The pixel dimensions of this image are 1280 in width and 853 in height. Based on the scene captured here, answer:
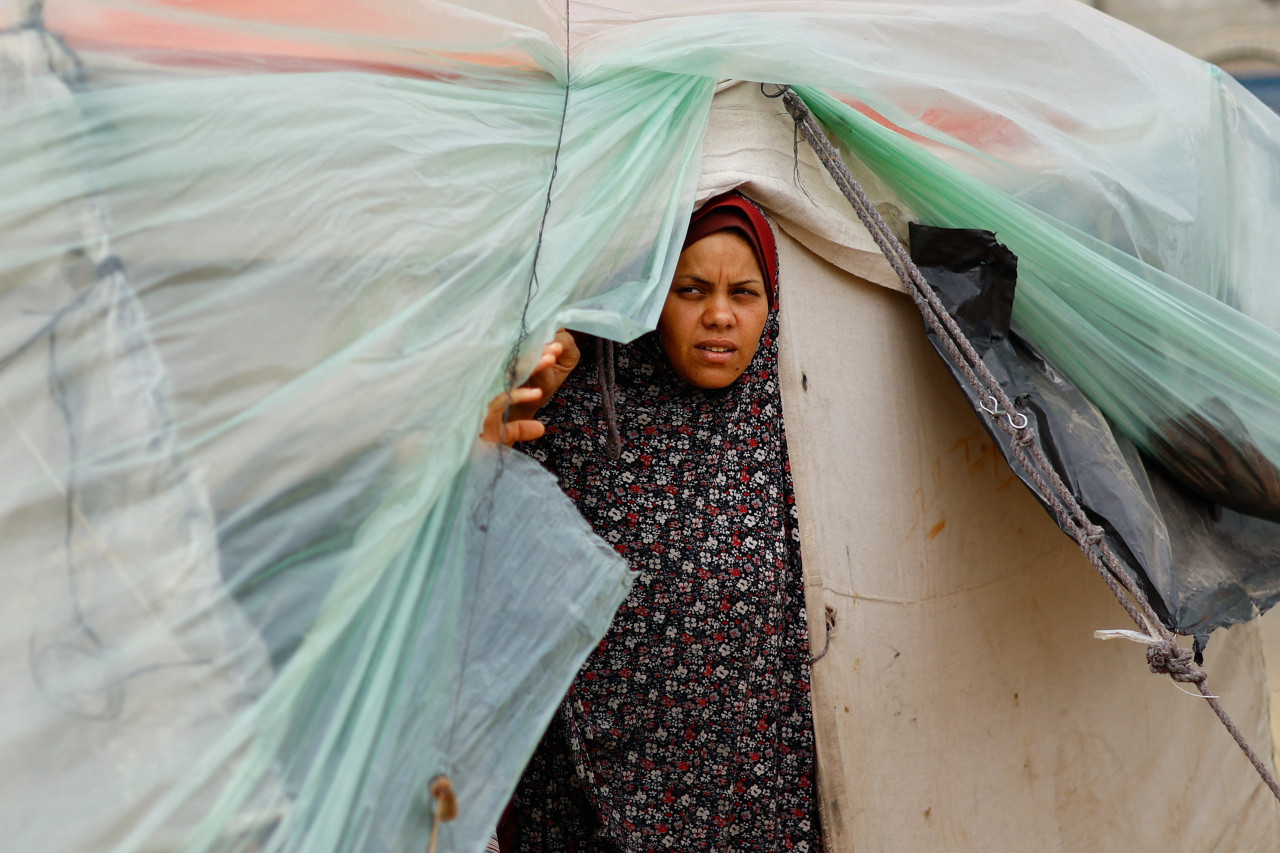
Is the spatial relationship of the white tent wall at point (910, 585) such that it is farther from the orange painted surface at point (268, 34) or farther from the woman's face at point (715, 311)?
the orange painted surface at point (268, 34)

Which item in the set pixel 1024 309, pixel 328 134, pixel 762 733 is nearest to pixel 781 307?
pixel 1024 309

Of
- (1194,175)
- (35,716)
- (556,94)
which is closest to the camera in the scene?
(35,716)

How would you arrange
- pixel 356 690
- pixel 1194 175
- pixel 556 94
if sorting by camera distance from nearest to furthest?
pixel 356 690, pixel 556 94, pixel 1194 175

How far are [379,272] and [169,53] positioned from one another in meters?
0.35

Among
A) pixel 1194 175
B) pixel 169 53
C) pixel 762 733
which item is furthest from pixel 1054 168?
pixel 169 53

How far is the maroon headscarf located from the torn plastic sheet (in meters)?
0.29

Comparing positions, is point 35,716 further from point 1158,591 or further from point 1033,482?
point 1158,591

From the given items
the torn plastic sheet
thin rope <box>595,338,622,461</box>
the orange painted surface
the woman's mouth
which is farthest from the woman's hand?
the torn plastic sheet

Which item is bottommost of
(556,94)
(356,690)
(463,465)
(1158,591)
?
(1158,591)

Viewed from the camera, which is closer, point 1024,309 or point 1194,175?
point 1024,309

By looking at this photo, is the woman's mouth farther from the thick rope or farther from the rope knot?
the rope knot

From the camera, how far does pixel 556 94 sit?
5.21 ft

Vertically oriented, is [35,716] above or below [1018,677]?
above

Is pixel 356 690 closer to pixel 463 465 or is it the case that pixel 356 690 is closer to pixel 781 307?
pixel 463 465
